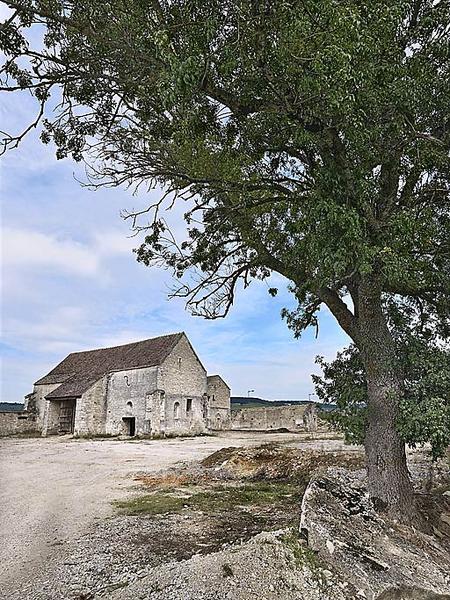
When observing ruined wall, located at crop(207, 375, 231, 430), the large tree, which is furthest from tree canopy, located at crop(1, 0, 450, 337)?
ruined wall, located at crop(207, 375, 231, 430)

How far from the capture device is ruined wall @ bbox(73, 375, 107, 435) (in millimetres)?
34250

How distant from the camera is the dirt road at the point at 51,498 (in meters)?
5.83

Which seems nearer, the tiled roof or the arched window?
the arched window

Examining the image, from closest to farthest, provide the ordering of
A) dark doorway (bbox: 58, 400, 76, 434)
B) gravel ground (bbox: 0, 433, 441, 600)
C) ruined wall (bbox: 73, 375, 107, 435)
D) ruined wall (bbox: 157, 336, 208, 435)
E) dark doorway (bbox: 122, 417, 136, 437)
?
gravel ground (bbox: 0, 433, 441, 600) < ruined wall (bbox: 73, 375, 107, 435) < ruined wall (bbox: 157, 336, 208, 435) < dark doorway (bbox: 122, 417, 136, 437) < dark doorway (bbox: 58, 400, 76, 434)

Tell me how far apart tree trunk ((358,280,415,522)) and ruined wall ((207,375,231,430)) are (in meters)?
37.2

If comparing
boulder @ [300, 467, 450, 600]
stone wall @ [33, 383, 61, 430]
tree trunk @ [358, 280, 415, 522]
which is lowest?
boulder @ [300, 467, 450, 600]

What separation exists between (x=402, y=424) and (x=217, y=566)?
128 inches

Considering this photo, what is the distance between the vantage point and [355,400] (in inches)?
303

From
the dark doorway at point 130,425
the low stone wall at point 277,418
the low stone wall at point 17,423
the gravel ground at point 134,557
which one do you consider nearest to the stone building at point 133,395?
the dark doorway at point 130,425

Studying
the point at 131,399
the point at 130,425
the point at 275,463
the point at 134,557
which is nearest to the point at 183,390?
the point at 131,399

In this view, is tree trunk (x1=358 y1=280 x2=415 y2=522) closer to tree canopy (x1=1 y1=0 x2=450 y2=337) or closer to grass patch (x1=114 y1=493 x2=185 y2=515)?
tree canopy (x1=1 y1=0 x2=450 y2=337)

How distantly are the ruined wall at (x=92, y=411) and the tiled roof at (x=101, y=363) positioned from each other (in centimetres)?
49

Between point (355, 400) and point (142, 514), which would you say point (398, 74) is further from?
point (142, 514)

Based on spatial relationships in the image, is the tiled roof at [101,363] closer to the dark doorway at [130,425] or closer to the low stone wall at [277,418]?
the dark doorway at [130,425]
